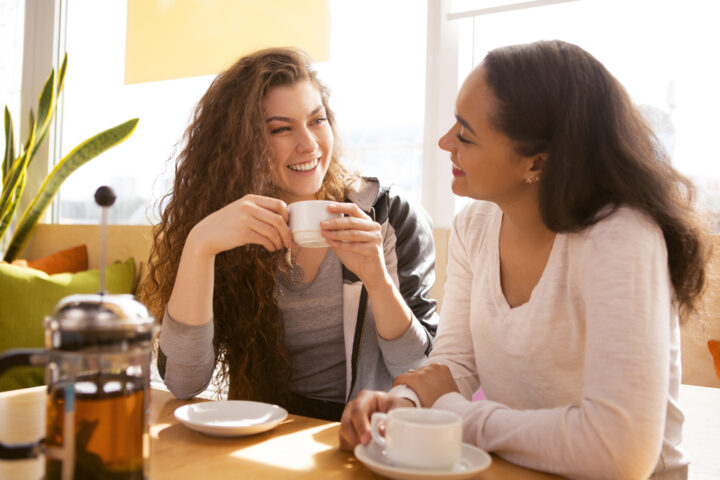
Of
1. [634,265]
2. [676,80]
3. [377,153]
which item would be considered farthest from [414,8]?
[634,265]

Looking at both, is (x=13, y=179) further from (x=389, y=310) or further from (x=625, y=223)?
(x=625, y=223)

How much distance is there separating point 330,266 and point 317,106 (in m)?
0.42

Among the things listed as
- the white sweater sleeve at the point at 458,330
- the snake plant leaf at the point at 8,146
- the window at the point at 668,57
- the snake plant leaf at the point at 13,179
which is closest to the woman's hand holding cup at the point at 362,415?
the white sweater sleeve at the point at 458,330

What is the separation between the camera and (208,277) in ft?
4.16

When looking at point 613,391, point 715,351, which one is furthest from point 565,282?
point 715,351

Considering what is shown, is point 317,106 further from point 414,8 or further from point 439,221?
point 414,8

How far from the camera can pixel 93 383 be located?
60 centimetres

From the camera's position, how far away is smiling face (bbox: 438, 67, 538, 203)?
3.57 feet

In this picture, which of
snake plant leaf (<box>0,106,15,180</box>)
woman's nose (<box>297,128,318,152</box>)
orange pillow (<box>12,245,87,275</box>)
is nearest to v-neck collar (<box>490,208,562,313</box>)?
woman's nose (<box>297,128,318,152</box>)

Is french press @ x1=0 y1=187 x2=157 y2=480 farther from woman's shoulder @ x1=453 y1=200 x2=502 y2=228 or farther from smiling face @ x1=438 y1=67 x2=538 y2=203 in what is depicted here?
woman's shoulder @ x1=453 y1=200 x2=502 y2=228

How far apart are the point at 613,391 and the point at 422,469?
0.28 m

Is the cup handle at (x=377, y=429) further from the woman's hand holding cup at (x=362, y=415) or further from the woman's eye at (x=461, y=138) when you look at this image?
the woman's eye at (x=461, y=138)

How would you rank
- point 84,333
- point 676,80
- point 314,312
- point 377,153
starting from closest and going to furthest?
point 84,333 → point 314,312 → point 676,80 → point 377,153

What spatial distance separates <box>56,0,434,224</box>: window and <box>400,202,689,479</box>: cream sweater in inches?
36.1
